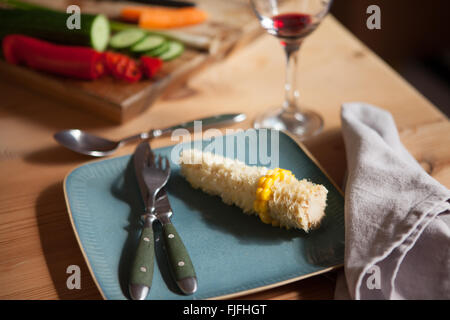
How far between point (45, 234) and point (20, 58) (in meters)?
0.66

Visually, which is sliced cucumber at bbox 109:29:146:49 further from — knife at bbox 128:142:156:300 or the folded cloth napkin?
the folded cloth napkin

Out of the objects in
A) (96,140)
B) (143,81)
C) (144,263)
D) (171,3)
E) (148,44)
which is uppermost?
(171,3)

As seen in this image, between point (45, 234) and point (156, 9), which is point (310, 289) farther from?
point (156, 9)

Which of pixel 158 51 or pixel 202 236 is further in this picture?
pixel 158 51

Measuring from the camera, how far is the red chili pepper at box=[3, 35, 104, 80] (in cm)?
124

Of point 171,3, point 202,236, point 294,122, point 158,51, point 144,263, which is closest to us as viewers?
point 144,263

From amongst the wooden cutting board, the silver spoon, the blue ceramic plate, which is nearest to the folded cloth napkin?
the blue ceramic plate

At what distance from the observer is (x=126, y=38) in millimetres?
1412

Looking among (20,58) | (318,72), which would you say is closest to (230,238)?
(318,72)

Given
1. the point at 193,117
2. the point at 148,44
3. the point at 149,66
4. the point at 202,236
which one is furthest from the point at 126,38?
the point at 202,236

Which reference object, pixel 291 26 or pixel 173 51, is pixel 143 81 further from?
pixel 291 26

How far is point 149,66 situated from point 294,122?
16.1 inches

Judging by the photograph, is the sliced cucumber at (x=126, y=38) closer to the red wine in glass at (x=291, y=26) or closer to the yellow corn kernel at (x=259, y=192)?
the red wine in glass at (x=291, y=26)

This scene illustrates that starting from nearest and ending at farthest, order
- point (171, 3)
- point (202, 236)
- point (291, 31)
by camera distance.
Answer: point (202, 236) < point (291, 31) < point (171, 3)
